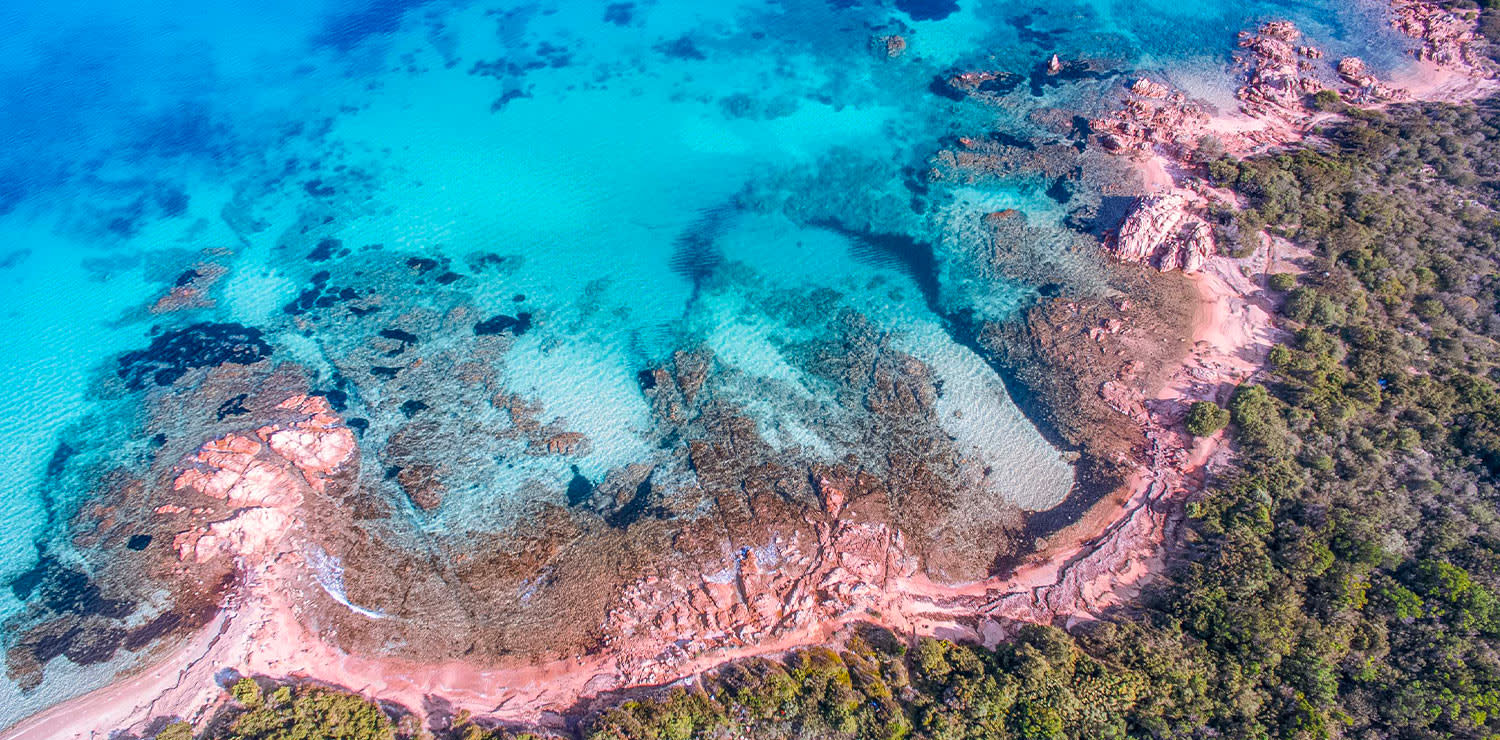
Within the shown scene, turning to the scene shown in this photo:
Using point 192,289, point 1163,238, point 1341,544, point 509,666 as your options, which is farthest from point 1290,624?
point 192,289

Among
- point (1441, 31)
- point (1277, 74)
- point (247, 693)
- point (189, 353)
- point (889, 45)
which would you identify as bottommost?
point (247, 693)

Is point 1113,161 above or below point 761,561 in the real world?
above

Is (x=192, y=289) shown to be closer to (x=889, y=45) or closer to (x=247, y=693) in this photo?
(x=247, y=693)

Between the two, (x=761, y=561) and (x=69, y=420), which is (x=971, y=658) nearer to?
(x=761, y=561)

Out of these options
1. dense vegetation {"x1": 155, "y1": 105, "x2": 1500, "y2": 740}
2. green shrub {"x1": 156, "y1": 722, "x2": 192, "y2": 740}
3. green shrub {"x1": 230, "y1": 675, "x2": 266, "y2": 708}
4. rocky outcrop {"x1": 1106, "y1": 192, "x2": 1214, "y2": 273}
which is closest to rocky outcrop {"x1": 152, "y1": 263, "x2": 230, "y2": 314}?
green shrub {"x1": 230, "y1": 675, "x2": 266, "y2": 708}

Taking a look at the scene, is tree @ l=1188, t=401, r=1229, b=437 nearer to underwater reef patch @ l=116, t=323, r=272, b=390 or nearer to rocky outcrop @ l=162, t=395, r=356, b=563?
rocky outcrop @ l=162, t=395, r=356, b=563

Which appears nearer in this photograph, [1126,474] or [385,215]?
[1126,474]

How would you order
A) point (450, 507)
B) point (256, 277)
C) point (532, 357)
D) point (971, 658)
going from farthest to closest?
point (256, 277), point (532, 357), point (450, 507), point (971, 658)

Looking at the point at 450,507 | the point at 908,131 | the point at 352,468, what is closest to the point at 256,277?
the point at 352,468
